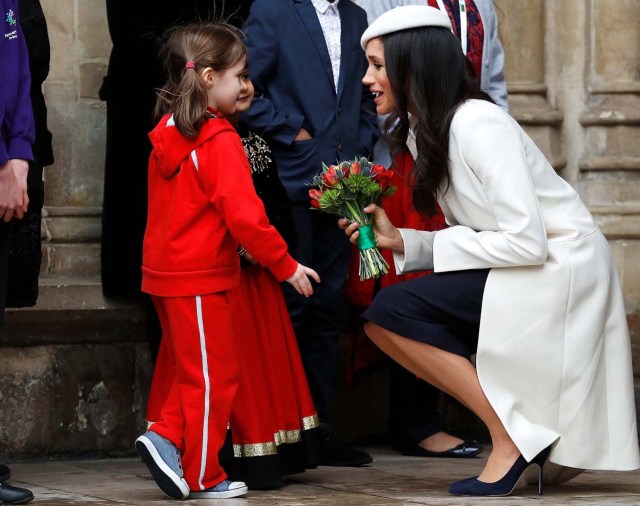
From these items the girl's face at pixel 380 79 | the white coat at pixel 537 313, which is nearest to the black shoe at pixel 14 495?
the white coat at pixel 537 313

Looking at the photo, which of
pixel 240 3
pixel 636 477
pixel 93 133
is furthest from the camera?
pixel 93 133

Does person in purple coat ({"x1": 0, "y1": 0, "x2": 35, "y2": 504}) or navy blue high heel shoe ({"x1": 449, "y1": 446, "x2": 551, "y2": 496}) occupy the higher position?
person in purple coat ({"x1": 0, "y1": 0, "x2": 35, "y2": 504})

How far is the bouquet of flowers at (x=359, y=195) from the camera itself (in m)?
4.49

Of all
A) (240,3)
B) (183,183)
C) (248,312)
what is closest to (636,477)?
(248,312)

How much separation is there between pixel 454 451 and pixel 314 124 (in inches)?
52.3

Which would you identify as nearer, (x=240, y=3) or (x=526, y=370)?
(x=526, y=370)

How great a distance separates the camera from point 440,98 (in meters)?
4.47

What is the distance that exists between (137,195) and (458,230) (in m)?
1.32

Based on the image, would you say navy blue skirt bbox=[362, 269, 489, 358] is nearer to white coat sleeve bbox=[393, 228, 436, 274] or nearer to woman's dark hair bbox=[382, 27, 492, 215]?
white coat sleeve bbox=[393, 228, 436, 274]

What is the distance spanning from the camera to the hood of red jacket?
4.40 m

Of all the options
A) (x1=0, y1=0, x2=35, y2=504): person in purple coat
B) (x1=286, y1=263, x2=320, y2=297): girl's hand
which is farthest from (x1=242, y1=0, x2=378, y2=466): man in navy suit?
(x1=0, y1=0, x2=35, y2=504): person in purple coat

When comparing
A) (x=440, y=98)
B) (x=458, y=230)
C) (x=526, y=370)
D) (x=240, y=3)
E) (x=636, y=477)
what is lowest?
(x=636, y=477)

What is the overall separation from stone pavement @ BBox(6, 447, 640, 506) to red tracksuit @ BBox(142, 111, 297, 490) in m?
0.21

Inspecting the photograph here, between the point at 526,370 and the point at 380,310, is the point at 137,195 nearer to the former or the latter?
the point at 380,310
